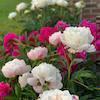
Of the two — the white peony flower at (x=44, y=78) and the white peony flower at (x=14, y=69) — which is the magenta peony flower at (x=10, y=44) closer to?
the white peony flower at (x=14, y=69)

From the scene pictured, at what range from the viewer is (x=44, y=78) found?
108 inches

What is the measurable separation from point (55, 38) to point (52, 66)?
0.30 meters

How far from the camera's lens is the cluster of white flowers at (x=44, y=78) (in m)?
2.73

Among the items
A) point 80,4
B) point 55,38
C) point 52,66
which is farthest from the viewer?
point 80,4

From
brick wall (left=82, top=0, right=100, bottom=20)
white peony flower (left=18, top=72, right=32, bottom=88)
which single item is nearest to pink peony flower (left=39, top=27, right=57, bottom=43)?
white peony flower (left=18, top=72, right=32, bottom=88)

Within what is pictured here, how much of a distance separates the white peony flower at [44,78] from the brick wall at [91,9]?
4550mm

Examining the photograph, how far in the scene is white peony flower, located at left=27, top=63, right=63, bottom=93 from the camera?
2.73m

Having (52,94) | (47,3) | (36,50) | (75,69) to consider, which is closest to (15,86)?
(36,50)

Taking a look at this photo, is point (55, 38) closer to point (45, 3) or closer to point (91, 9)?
point (45, 3)

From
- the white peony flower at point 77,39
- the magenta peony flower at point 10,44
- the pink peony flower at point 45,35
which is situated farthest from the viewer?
the magenta peony flower at point 10,44

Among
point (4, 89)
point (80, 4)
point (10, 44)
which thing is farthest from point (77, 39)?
point (80, 4)

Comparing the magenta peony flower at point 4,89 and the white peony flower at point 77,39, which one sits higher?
the white peony flower at point 77,39

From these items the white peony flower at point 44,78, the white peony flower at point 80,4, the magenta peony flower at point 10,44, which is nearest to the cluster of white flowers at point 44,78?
the white peony flower at point 44,78

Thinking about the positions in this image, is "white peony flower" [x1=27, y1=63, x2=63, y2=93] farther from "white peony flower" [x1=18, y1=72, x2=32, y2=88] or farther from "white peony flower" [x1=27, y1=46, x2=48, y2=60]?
"white peony flower" [x1=27, y1=46, x2=48, y2=60]
